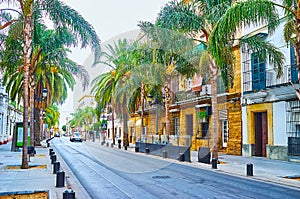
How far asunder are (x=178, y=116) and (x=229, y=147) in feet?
31.9

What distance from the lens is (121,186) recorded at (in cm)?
1162

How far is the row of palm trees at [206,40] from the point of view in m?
12.5

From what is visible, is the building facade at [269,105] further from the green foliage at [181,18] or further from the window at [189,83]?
the window at [189,83]

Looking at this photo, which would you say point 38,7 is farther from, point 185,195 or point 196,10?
point 185,195

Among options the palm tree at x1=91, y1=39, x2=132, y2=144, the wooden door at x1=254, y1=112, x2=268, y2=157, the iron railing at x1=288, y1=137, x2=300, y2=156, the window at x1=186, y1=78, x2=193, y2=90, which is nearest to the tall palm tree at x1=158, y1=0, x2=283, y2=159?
the iron railing at x1=288, y1=137, x2=300, y2=156

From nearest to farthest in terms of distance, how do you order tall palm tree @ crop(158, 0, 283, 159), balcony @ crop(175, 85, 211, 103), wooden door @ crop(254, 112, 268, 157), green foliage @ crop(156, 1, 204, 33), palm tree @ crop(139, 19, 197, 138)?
tall palm tree @ crop(158, 0, 283, 159)
green foliage @ crop(156, 1, 204, 33)
palm tree @ crop(139, 19, 197, 138)
wooden door @ crop(254, 112, 268, 157)
balcony @ crop(175, 85, 211, 103)

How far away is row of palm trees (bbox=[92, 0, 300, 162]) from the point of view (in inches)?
494

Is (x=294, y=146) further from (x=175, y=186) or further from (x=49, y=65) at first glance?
(x=49, y=65)

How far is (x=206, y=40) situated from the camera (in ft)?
66.4

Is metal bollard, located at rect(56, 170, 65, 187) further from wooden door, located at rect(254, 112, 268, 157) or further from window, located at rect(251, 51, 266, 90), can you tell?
wooden door, located at rect(254, 112, 268, 157)

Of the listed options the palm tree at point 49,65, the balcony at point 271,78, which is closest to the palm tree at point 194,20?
the balcony at point 271,78

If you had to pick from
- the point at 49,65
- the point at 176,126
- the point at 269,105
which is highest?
the point at 49,65

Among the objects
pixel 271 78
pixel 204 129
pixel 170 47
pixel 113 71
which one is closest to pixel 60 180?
pixel 170 47

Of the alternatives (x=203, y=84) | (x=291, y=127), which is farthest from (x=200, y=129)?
(x=291, y=127)
